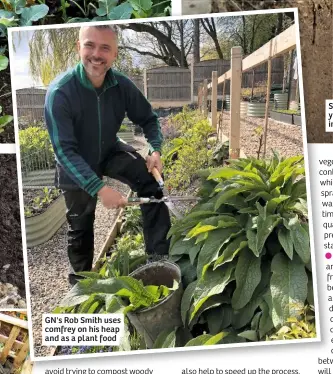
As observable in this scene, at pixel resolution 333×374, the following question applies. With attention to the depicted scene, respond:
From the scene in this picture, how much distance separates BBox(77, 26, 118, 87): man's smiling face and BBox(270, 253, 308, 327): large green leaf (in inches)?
24.7

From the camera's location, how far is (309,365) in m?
1.35

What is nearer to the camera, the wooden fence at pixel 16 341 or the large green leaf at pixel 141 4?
the large green leaf at pixel 141 4

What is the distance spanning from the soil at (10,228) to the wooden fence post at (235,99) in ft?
1.84

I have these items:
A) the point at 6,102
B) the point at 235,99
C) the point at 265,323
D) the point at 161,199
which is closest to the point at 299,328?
the point at 265,323

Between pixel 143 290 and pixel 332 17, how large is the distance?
31.4 inches

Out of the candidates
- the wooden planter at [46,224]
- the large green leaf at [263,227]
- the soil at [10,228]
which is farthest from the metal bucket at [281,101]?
the soil at [10,228]

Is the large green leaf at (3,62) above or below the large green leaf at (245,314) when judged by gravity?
above

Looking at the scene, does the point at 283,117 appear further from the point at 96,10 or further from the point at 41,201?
the point at 41,201

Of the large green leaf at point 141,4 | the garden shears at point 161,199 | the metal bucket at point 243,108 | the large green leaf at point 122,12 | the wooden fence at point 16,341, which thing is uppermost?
the large green leaf at point 141,4

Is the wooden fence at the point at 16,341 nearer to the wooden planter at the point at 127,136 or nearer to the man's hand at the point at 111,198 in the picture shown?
the man's hand at the point at 111,198
